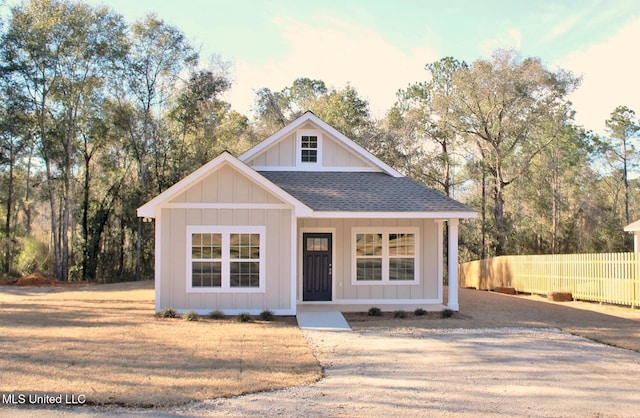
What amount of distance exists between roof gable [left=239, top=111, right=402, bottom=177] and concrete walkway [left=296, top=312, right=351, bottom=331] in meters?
5.22

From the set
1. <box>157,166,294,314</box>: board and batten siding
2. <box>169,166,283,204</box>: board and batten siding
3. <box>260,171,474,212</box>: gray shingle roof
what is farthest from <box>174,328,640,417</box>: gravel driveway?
<box>260,171,474,212</box>: gray shingle roof

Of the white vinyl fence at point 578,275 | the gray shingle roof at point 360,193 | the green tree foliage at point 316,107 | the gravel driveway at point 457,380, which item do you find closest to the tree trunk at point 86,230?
the green tree foliage at point 316,107

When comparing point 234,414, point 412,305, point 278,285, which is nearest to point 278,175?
point 278,285

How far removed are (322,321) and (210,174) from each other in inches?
171

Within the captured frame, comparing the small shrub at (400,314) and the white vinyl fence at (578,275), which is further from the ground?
the white vinyl fence at (578,275)

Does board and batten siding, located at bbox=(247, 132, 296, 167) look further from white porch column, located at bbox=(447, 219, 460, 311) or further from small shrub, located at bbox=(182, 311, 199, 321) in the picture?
small shrub, located at bbox=(182, 311, 199, 321)

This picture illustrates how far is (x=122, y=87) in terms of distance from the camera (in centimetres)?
3067

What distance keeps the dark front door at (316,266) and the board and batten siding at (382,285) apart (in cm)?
14

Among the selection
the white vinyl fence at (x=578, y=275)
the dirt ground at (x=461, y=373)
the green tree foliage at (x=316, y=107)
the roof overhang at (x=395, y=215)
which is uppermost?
the green tree foliage at (x=316, y=107)

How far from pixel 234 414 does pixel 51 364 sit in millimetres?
3483

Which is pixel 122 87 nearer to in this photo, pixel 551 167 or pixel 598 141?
pixel 551 167

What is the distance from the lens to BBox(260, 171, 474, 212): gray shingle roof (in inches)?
579

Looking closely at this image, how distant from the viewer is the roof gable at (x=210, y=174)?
1337 centimetres

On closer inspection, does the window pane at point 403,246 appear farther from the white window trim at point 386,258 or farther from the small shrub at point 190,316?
the small shrub at point 190,316
